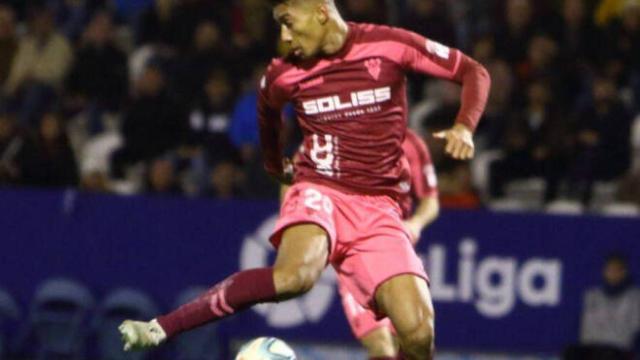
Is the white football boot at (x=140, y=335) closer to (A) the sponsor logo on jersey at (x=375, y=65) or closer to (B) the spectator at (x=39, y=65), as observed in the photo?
(A) the sponsor logo on jersey at (x=375, y=65)

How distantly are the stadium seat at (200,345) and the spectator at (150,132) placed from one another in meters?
2.40

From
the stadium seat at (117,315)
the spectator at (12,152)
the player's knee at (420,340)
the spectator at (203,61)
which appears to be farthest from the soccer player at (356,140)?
the spectator at (203,61)

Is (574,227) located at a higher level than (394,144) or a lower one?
lower

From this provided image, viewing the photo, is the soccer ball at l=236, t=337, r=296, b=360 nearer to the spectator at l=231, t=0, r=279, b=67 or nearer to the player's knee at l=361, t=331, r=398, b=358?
the player's knee at l=361, t=331, r=398, b=358

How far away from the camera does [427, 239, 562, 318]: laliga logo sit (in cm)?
1404

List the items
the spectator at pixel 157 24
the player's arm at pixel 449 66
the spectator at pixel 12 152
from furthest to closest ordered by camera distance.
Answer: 1. the spectator at pixel 157 24
2. the spectator at pixel 12 152
3. the player's arm at pixel 449 66

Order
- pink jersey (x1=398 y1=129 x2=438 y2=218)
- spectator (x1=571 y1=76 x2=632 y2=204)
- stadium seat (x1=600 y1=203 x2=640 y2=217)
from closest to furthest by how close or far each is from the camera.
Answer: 1. pink jersey (x1=398 y1=129 x2=438 y2=218)
2. stadium seat (x1=600 y1=203 x2=640 y2=217)
3. spectator (x1=571 y1=76 x2=632 y2=204)

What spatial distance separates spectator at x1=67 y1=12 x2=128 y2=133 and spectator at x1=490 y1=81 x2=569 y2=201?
3625 millimetres

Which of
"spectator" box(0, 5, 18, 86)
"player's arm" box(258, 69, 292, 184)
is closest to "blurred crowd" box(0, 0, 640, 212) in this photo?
"spectator" box(0, 5, 18, 86)

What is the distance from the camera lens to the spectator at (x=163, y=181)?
15.2 metres

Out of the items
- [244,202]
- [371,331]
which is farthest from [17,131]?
[371,331]

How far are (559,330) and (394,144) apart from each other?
471 centimetres

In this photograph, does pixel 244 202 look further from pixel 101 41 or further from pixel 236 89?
pixel 101 41

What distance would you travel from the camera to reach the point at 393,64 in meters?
9.49
